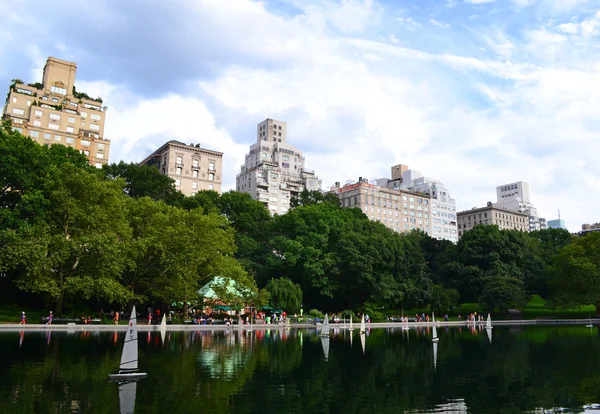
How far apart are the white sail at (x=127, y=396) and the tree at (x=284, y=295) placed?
49441mm

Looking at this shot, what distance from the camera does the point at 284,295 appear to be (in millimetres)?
68438

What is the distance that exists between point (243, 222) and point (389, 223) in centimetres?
7796

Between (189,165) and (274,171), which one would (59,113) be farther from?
(274,171)

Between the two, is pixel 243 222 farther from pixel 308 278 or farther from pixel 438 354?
pixel 438 354

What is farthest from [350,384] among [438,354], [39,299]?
[39,299]

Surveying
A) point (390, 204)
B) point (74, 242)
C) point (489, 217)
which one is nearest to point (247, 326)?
point (74, 242)

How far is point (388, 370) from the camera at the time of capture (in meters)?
24.0

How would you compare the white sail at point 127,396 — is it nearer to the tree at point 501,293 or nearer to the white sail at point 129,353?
the white sail at point 129,353

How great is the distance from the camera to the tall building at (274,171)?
148250 millimetres

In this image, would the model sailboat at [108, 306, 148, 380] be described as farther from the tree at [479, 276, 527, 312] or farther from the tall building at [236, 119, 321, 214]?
the tall building at [236, 119, 321, 214]

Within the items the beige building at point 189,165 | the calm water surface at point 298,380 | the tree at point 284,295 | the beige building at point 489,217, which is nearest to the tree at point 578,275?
the tree at point 284,295

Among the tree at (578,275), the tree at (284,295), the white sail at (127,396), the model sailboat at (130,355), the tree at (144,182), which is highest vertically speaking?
the tree at (144,182)

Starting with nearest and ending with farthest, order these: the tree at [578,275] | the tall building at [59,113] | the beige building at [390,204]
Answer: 1. the tree at [578,275]
2. the tall building at [59,113]
3. the beige building at [390,204]

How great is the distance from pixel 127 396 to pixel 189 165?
118 metres
